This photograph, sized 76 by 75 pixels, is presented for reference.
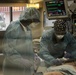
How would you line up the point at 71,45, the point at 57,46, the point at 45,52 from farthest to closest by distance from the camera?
the point at 71,45
the point at 57,46
the point at 45,52

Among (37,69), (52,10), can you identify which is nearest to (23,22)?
(52,10)

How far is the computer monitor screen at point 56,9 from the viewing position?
1.43 metres

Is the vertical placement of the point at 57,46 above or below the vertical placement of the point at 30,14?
below

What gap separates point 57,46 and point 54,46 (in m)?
0.03

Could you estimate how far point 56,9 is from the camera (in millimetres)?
1447

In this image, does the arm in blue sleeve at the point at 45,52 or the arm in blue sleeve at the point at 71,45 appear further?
the arm in blue sleeve at the point at 71,45

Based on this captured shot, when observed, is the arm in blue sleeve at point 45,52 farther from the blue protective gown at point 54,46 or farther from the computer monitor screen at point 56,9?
the computer monitor screen at point 56,9

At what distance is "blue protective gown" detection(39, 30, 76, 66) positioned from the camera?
1.40 m

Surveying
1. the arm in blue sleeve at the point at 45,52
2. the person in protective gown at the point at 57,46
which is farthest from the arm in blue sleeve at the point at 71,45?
the arm in blue sleeve at the point at 45,52

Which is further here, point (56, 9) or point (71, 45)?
point (71, 45)

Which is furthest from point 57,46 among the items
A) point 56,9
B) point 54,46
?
point 56,9

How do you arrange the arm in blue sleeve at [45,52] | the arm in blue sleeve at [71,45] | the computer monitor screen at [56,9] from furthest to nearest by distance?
the arm in blue sleeve at [71,45] → the computer monitor screen at [56,9] → the arm in blue sleeve at [45,52]

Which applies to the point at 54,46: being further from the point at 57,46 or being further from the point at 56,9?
the point at 56,9

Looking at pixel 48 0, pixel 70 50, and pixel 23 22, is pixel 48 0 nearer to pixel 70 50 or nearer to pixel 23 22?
pixel 23 22
